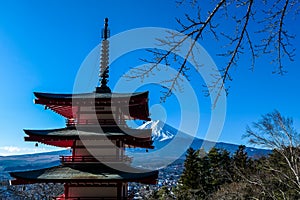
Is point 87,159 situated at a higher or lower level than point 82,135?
lower

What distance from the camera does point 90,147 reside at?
11.7m

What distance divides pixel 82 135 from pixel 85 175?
1.32 meters

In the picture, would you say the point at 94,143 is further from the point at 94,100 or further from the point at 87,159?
the point at 94,100

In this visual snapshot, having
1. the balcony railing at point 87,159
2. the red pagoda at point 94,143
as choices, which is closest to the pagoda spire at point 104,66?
the red pagoda at point 94,143

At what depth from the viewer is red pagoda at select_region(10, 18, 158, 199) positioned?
11016 millimetres

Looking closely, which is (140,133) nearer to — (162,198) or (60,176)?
(60,176)

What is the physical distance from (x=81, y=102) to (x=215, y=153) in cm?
2565

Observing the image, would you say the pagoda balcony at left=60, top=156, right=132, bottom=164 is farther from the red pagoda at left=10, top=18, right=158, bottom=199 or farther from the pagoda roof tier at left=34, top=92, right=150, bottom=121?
the pagoda roof tier at left=34, top=92, right=150, bottom=121

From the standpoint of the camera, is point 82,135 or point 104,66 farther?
point 104,66

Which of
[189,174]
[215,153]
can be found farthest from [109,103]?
[215,153]

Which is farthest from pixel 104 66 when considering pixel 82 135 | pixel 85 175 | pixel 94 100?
pixel 85 175

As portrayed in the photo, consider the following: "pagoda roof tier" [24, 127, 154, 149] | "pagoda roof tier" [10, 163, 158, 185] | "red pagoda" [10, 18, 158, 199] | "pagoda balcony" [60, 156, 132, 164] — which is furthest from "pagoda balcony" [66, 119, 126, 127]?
"pagoda roof tier" [10, 163, 158, 185]

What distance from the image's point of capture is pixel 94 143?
11672mm

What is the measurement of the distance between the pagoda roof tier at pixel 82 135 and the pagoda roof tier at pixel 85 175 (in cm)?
93
